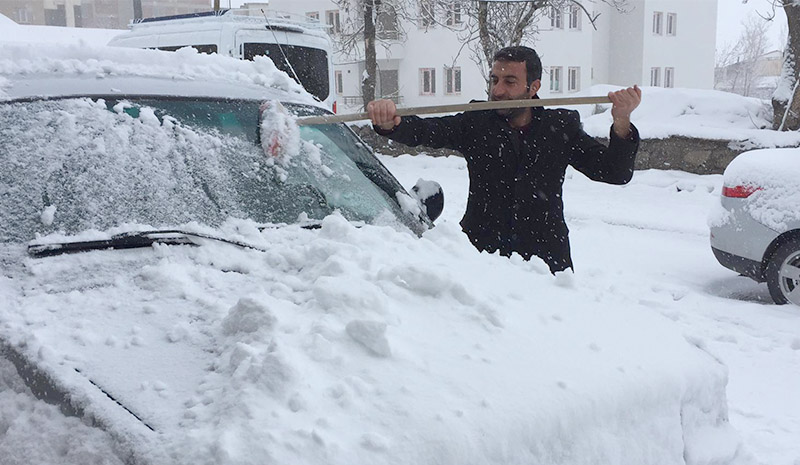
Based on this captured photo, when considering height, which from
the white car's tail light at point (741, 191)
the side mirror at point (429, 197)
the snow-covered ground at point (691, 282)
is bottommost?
Answer: the snow-covered ground at point (691, 282)

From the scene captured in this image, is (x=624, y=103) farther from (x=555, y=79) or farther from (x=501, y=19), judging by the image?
(x=555, y=79)

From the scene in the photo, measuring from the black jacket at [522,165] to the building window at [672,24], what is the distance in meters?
38.3

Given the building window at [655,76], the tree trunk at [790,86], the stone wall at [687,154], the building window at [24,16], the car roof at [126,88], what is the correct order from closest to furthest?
the car roof at [126,88] → the stone wall at [687,154] → the tree trunk at [790,86] → the building window at [655,76] → the building window at [24,16]

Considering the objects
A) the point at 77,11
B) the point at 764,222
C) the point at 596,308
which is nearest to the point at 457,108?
the point at 596,308

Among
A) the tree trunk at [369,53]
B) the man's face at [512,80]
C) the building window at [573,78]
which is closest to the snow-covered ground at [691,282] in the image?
the man's face at [512,80]

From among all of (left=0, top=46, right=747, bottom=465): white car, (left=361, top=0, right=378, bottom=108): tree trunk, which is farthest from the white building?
(left=0, top=46, right=747, bottom=465): white car

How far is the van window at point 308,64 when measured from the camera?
1222cm

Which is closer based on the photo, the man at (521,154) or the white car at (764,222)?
the man at (521,154)

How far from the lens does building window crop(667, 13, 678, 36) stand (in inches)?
1510

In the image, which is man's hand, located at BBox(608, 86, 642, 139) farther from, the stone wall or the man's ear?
the stone wall

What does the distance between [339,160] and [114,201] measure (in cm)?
97

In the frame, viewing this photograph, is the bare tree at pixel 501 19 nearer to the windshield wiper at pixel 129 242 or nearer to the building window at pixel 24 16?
the windshield wiper at pixel 129 242

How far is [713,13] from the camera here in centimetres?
3959

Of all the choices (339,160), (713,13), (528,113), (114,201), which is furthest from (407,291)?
(713,13)
